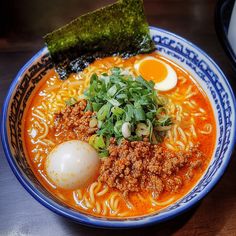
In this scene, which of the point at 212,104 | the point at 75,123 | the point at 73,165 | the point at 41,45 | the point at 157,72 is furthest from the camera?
the point at 41,45

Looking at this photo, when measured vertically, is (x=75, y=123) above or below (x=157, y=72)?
below

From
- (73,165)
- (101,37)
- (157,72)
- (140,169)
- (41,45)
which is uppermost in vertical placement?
(41,45)

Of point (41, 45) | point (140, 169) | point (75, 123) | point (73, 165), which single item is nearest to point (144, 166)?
point (140, 169)

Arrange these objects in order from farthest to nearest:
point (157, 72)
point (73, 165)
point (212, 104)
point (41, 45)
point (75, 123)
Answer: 1. point (41, 45)
2. point (157, 72)
3. point (212, 104)
4. point (75, 123)
5. point (73, 165)

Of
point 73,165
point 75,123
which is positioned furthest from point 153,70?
point 73,165

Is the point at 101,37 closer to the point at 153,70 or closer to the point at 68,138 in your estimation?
the point at 153,70

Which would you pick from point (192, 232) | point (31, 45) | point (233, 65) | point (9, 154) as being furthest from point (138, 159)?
point (31, 45)

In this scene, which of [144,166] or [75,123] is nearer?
[144,166]
